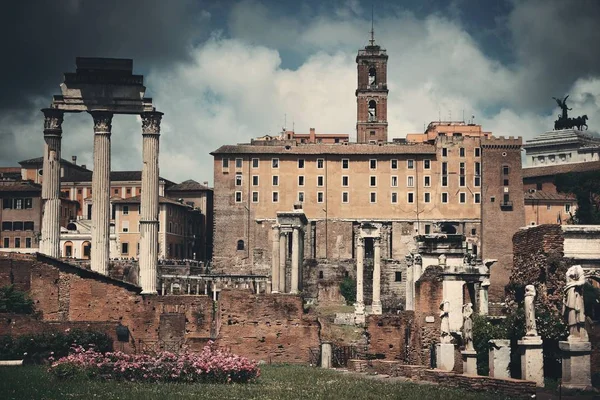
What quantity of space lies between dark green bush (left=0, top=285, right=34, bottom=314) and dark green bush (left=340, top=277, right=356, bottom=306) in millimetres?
50262

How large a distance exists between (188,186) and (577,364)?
83.0m

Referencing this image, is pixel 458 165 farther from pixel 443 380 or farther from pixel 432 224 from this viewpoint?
pixel 443 380

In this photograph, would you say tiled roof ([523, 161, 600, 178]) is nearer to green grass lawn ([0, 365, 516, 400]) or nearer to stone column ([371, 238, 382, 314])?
stone column ([371, 238, 382, 314])

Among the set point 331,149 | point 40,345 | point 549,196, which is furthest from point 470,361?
point 549,196

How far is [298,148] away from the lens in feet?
318

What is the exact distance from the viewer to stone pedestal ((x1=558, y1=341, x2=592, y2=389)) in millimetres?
22438

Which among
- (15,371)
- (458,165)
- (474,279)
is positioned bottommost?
(15,371)

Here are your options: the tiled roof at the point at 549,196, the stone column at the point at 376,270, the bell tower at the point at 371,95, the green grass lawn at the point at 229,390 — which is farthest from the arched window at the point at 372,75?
the green grass lawn at the point at 229,390

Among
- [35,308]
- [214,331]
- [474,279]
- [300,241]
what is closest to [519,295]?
[474,279]

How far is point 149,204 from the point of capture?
160ft

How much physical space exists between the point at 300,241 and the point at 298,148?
36.2 metres

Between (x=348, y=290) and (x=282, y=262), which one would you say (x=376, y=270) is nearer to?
(x=282, y=262)

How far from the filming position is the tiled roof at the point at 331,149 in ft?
315

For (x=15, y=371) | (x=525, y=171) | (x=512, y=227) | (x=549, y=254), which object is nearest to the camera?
(x=15, y=371)
